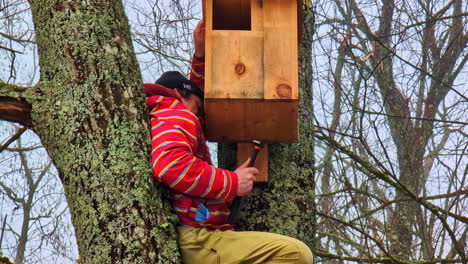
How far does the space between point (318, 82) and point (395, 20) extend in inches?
33.1

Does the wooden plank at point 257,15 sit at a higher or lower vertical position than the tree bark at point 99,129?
higher

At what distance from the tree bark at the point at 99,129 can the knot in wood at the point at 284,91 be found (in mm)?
502

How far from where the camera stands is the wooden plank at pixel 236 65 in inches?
95.2

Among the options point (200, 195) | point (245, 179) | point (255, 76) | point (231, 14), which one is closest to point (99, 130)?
point (200, 195)

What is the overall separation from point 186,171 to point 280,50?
2.05 ft

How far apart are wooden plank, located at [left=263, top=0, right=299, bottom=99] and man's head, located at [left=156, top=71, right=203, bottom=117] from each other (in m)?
0.35

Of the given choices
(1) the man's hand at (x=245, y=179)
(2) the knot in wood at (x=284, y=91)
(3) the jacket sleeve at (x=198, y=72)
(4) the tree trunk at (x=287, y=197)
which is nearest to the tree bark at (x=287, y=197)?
(4) the tree trunk at (x=287, y=197)

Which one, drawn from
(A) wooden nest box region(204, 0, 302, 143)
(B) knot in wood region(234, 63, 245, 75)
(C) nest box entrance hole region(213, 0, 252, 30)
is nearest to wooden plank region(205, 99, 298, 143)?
(A) wooden nest box region(204, 0, 302, 143)

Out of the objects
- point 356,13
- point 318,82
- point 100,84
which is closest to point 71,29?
point 100,84

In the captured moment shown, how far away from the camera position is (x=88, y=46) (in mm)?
2260

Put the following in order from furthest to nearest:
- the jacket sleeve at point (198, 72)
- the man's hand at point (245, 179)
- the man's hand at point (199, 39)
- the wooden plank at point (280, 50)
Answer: the jacket sleeve at point (198, 72) → the man's hand at point (199, 39) → the wooden plank at point (280, 50) → the man's hand at point (245, 179)

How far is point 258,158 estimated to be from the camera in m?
2.46

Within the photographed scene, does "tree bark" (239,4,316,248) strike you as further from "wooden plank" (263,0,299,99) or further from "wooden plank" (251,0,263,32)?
"wooden plank" (251,0,263,32)

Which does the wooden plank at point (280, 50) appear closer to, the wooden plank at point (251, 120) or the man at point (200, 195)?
the wooden plank at point (251, 120)
